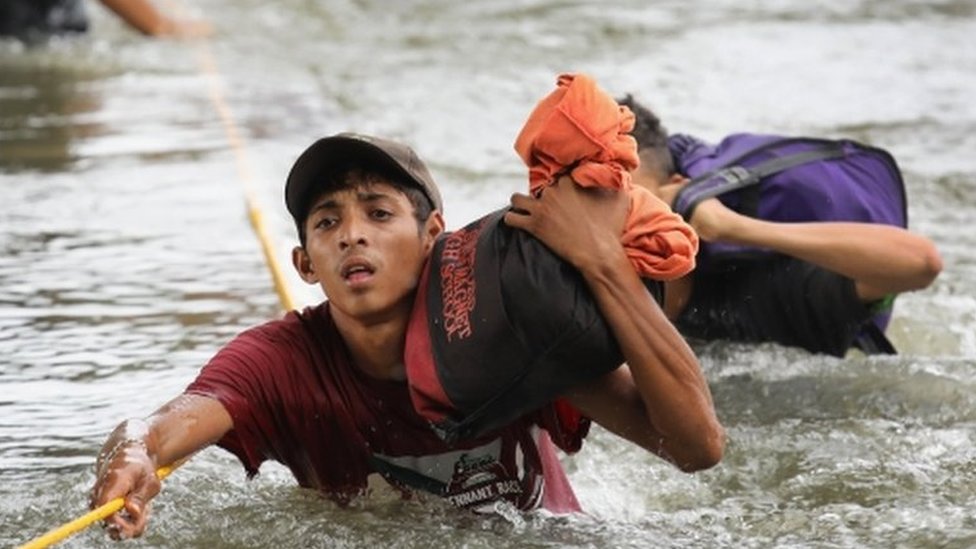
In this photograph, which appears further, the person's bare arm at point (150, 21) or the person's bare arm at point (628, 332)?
the person's bare arm at point (150, 21)

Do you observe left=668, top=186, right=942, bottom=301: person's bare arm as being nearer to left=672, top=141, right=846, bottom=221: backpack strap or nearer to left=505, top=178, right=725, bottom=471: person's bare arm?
left=672, top=141, right=846, bottom=221: backpack strap

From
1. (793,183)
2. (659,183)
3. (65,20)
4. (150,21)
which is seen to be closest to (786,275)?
(793,183)

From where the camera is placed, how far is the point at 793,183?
17.7ft

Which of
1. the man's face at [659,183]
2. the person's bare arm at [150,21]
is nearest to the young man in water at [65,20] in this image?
the person's bare arm at [150,21]

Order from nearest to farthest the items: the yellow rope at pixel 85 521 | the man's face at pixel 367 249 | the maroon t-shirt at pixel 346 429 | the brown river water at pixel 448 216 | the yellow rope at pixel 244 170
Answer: the yellow rope at pixel 85 521
the man's face at pixel 367 249
the maroon t-shirt at pixel 346 429
the brown river water at pixel 448 216
the yellow rope at pixel 244 170

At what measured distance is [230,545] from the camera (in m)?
3.90

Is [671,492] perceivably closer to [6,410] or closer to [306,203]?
[306,203]

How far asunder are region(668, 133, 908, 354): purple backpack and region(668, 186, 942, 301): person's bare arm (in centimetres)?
10

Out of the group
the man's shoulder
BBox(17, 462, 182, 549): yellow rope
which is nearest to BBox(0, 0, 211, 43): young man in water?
the man's shoulder

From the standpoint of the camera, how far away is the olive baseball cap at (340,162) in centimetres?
358

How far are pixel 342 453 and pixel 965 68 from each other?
7.64m

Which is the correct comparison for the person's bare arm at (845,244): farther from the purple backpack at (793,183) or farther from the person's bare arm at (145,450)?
the person's bare arm at (145,450)

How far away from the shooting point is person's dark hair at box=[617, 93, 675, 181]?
521cm

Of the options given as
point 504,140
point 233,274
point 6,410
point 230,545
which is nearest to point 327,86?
point 504,140
